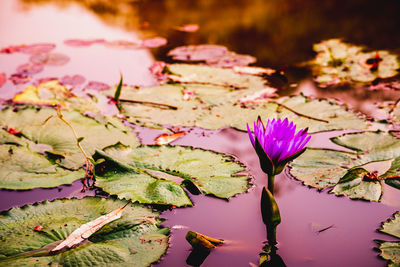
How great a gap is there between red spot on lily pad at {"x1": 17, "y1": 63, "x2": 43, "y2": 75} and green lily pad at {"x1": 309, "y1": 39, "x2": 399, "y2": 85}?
2109mm

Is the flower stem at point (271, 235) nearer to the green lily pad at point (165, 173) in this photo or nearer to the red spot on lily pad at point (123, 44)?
the green lily pad at point (165, 173)

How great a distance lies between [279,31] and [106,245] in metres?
2.97

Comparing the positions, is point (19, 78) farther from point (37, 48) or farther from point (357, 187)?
point (357, 187)

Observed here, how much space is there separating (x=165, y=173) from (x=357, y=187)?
803 mm

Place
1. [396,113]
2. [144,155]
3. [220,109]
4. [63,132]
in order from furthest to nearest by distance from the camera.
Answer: [220,109]
[396,113]
[63,132]
[144,155]

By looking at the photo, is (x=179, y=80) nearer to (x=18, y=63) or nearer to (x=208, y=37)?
(x=208, y=37)

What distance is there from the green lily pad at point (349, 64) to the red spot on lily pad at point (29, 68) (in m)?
2.11

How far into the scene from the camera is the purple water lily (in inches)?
48.9

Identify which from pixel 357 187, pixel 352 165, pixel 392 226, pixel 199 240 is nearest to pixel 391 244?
pixel 392 226

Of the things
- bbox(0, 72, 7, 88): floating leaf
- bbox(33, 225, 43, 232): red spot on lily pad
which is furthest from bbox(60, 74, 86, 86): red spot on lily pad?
bbox(33, 225, 43, 232): red spot on lily pad

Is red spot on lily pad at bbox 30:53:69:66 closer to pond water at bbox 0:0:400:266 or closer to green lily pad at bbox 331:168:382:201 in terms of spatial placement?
pond water at bbox 0:0:400:266

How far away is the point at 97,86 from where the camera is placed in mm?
2635

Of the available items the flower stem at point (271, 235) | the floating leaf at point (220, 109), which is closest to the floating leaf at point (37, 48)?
the floating leaf at point (220, 109)

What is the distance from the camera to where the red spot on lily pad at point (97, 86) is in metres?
2.61
